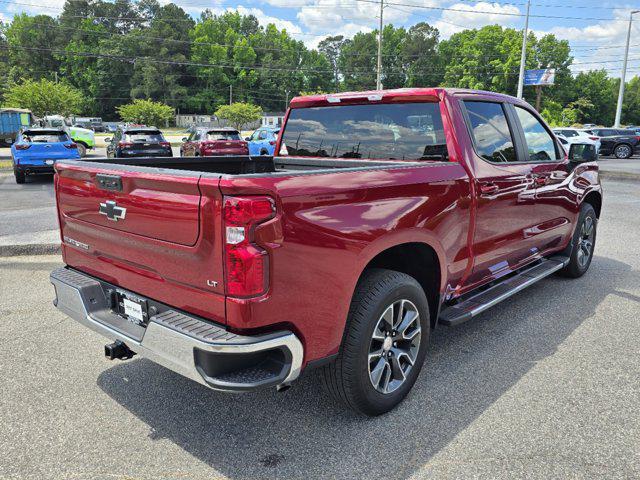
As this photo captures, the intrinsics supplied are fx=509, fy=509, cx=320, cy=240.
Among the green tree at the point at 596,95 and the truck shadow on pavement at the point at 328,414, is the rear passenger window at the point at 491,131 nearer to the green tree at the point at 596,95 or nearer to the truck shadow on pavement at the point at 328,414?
the truck shadow on pavement at the point at 328,414

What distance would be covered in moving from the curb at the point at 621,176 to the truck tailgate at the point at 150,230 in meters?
18.4

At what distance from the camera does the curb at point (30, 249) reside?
22.1 ft

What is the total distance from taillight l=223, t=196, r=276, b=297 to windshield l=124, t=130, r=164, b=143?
1734cm

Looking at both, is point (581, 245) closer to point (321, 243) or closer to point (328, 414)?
point (328, 414)

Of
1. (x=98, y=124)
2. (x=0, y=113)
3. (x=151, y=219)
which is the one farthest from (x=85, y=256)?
(x=98, y=124)

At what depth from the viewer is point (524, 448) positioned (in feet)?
8.94

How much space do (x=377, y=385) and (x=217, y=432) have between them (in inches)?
37.5

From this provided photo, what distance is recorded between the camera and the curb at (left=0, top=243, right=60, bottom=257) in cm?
673

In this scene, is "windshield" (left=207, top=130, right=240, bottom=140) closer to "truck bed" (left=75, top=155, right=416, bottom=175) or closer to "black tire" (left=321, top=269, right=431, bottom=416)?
"truck bed" (left=75, top=155, right=416, bottom=175)

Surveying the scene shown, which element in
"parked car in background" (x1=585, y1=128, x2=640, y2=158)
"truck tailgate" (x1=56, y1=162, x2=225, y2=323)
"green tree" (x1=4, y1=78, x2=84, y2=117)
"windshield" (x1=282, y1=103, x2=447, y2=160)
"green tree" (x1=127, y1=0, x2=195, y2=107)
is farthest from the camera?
"green tree" (x1=127, y1=0, x2=195, y2=107)

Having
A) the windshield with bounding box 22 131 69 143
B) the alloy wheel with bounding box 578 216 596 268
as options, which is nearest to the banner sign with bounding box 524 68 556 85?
the windshield with bounding box 22 131 69 143

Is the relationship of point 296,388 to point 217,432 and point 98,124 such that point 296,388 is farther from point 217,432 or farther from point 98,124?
point 98,124

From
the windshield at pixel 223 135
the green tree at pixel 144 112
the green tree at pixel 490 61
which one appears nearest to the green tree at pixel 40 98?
the green tree at pixel 144 112

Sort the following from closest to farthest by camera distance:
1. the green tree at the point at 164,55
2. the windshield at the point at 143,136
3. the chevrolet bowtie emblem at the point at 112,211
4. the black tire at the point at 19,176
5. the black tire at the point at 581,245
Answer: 1. the chevrolet bowtie emblem at the point at 112,211
2. the black tire at the point at 581,245
3. the black tire at the point at 19,176
4. the windshield at the point at 143,136
5. the green tree at the point at 164,55
